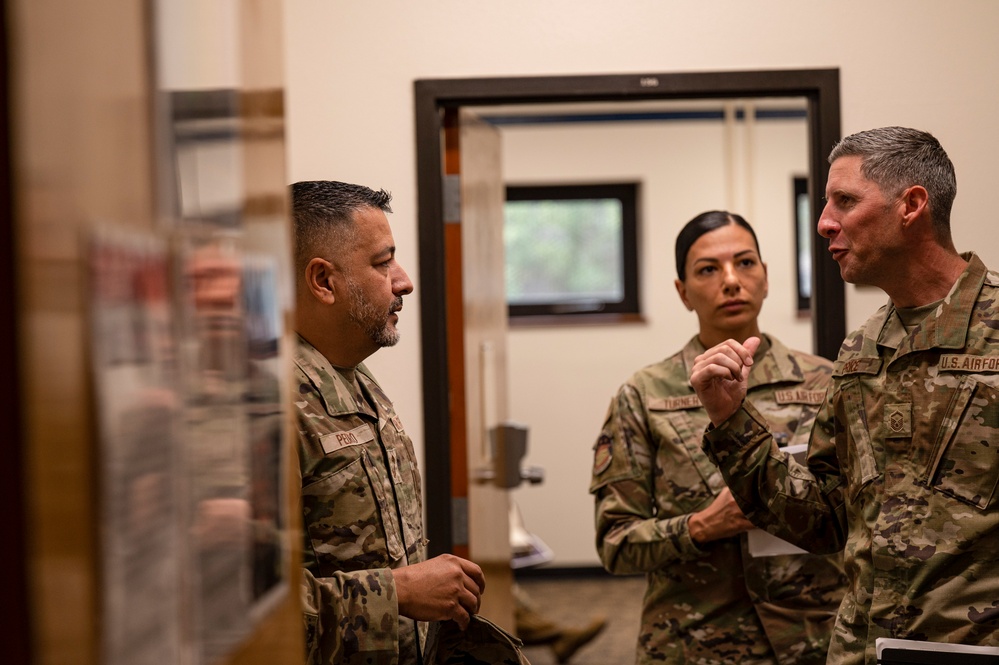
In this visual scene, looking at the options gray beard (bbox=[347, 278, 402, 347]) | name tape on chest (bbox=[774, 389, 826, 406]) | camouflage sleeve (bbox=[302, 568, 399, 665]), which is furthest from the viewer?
name tape on chest (bbox=[774, 389, 826, 406])

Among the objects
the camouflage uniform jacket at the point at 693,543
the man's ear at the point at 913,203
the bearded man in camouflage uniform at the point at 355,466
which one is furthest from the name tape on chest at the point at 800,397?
the bearded man in camouflage uniform at the point at 355,466

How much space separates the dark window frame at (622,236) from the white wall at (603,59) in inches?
142

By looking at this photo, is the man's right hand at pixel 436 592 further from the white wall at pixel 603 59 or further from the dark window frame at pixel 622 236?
the dark window frame at pixel 622 236

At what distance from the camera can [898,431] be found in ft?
5.01

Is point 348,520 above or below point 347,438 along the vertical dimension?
below

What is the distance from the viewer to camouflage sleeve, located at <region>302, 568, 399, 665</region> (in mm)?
1359

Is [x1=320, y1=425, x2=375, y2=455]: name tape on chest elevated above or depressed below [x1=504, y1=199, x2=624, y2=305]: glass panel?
below

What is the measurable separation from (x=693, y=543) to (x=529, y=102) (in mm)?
1258

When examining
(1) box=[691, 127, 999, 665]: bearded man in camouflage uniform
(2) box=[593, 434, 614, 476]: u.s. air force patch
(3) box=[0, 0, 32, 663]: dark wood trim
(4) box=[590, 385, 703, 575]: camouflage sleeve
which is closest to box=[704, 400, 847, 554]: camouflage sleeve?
(1) box=[691, 127, 999, 665]: bearded man in camouflage uniform

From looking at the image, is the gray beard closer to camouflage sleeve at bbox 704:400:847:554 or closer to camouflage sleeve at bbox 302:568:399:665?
camouflage sleeve at bbox 302:568:399:665

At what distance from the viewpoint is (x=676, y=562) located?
6.84ft

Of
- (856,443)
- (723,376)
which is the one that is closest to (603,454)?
(723,376)

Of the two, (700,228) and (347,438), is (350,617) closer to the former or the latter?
→ (347,438)

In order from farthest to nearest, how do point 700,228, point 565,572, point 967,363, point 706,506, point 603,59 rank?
1. point 565,572
2. point 603,59
3. point 700,228
4. point 706,506
5. point 967,363
